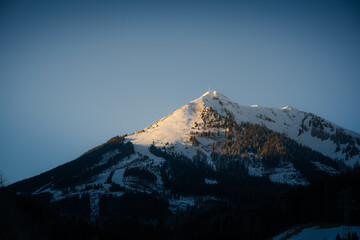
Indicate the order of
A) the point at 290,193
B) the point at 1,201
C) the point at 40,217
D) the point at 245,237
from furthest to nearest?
the point at 290,193 < the point at 245,237 < the point at 40,217 < the point at 1,201

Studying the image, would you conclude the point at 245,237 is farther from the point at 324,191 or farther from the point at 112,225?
the point at 112,225

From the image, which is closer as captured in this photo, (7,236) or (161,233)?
(7,236)

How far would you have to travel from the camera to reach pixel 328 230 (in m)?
90.6

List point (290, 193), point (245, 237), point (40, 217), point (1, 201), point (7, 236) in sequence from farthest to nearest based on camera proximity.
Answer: point (290, 193), point (245, 237), point (40, 217), point (1, 201), point (7, 236)

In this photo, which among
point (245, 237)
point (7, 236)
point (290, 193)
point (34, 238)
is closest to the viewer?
point (7, 236)

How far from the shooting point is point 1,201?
265ft

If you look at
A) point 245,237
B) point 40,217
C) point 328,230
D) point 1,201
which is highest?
point 1,201

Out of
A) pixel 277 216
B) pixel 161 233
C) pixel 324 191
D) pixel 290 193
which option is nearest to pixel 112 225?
pixel 161 233

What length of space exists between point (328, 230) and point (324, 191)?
5822 cm

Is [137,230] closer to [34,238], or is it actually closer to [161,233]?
[161,233]

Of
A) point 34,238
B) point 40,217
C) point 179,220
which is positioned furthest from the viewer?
point 179,220

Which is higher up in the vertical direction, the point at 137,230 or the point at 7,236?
the point at 7,236

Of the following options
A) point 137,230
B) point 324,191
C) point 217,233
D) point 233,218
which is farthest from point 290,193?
point 137,230

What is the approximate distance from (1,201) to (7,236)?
20.7 metres
